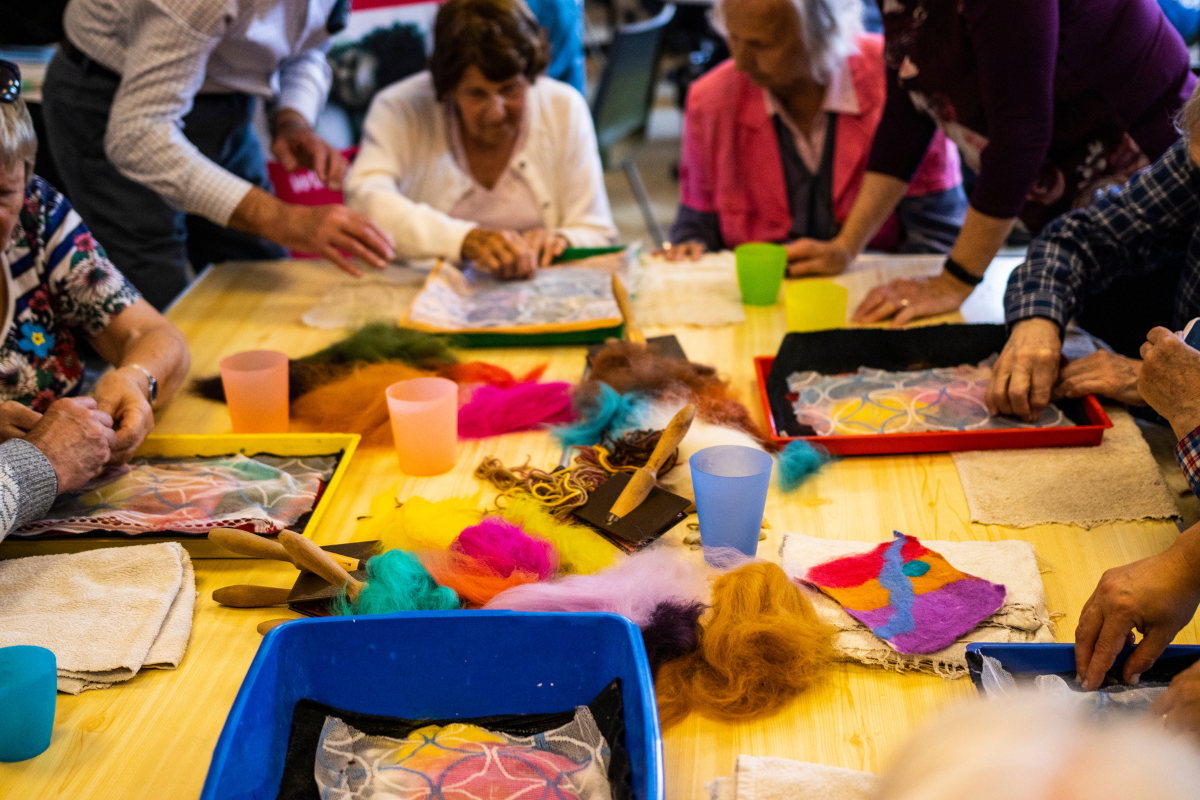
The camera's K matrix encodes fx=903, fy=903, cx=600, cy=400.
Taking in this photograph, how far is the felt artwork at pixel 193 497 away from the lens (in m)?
1.10

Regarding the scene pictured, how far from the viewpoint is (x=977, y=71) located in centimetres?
169

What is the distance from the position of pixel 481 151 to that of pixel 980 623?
5.97 ft

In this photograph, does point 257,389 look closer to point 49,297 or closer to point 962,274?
point 49,297

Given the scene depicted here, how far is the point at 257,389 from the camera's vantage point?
4.48ft

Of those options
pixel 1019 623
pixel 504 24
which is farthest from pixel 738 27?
pixel 1019 623

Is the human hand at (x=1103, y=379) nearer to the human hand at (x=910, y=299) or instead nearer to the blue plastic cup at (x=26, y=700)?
the human hand at (x=910, y=299)

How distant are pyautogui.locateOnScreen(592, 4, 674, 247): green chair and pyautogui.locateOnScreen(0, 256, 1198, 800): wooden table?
6.58 feet

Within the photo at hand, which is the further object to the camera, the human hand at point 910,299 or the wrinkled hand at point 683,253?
the wrinkled hand at point 683,253

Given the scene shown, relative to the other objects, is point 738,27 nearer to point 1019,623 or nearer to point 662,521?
point 662,521

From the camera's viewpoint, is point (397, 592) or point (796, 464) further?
point (796, 464)

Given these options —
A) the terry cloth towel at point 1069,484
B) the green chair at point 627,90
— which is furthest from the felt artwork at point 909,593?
the green chair at point 627,90

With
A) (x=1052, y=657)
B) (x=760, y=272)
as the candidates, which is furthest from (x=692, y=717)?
(x=760, y=272)

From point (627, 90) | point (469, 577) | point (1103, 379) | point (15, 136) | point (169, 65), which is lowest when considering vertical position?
point (627, 90)

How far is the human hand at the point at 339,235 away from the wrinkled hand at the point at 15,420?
2.51ft
